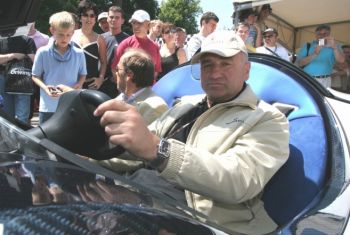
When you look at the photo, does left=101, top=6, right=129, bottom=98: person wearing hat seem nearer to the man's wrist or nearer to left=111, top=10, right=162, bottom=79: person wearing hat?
left=111, top=10, right=162, bottom=79: person wearing hat

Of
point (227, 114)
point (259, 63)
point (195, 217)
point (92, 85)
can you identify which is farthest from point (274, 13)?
point (195, 217)

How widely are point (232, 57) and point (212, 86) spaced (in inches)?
6.5

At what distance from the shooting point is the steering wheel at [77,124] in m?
1.55

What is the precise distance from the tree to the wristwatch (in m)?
68.8

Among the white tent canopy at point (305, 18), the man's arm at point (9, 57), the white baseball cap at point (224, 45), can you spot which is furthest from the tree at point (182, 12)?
the white baseball cap at point (224, 45)

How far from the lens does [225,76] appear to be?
215 cm

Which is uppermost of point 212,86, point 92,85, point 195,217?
point 212,86

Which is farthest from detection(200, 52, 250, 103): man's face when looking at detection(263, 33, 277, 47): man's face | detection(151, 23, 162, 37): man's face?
detection(151, 23, 162, 37): man's face

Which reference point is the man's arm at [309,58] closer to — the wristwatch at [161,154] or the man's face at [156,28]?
the man's face at [156,28]

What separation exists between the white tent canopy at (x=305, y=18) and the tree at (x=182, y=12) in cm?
5888

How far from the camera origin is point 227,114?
6.66 feet

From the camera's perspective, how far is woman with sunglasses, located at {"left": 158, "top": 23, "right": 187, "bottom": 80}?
240 inches

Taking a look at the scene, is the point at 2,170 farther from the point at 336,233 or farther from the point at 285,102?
the point at 285,102

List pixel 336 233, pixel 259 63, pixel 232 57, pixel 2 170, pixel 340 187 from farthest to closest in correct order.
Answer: pixel 259 63 < pixel 232 57 < pixel 340 187 < pixel 336 233 < pixel 2 170
